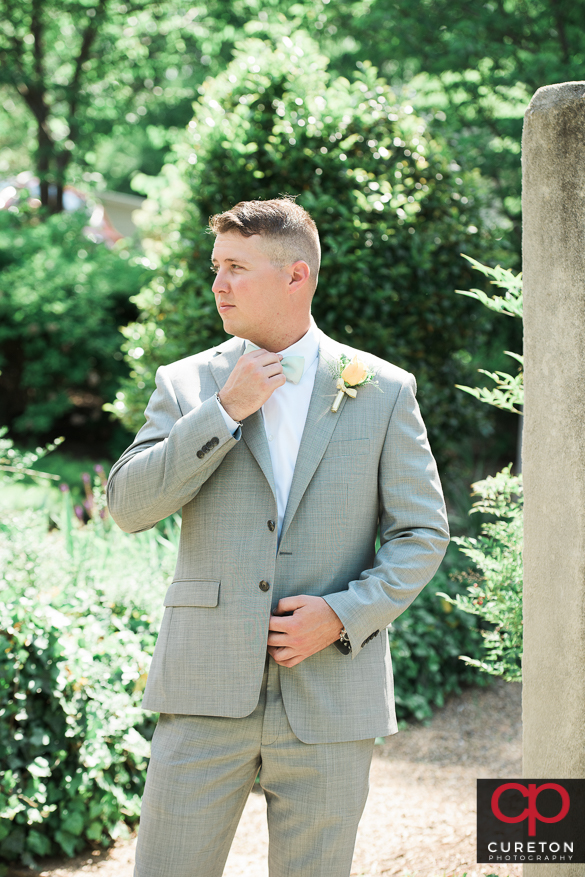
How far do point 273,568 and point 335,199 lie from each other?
3265 mm

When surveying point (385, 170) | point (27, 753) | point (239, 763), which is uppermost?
point (385, 170)

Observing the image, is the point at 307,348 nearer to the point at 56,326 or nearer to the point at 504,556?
the point at 504,556

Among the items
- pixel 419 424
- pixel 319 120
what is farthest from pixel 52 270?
pixel 419 424

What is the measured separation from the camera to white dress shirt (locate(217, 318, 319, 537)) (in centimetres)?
205

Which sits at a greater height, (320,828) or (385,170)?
(385,170)

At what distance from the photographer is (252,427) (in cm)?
202

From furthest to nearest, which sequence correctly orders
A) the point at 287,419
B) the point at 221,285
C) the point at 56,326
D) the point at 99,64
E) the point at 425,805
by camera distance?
the point at 99,64, the point at 56,326, the point at 425,805, the point at 287,419, the point at 221,285

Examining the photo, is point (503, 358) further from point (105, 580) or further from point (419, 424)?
point (419, 424)

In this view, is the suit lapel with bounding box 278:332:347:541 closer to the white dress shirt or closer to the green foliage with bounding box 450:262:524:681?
the white dress shirt

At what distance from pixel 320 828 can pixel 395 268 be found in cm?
353

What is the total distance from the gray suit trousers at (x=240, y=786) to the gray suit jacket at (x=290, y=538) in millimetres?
50

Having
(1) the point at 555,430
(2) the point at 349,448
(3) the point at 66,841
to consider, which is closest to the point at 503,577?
(1) the point at 555,430

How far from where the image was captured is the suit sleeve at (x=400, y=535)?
190 centimetres

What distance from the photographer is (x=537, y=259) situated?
7.00 feet
